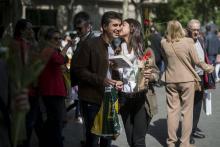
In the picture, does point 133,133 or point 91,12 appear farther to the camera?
point 91,12

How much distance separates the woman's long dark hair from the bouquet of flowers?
0.10 metres

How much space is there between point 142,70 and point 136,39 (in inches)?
16.2

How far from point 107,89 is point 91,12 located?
2315cm

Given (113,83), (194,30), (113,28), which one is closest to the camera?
(113,83)

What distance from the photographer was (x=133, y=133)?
6.06 metres

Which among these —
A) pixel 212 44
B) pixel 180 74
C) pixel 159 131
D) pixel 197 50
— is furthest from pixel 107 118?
pixel 212 44

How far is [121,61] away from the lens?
5.54m

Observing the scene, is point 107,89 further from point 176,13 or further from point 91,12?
point 176,13

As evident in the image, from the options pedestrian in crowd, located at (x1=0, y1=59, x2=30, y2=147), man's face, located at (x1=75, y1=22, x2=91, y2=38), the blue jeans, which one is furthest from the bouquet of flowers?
pedestrian in crowd, located at (x1=0, y1=59, x2=30, y2=147)

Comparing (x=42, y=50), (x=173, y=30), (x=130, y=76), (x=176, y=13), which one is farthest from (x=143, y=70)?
(x=176, y=13)

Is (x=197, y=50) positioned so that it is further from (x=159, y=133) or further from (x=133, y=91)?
(x=133, y=91)

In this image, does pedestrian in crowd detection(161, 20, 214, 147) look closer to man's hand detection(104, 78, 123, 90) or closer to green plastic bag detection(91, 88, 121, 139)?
green plastic bag detection(91, 88, 121, 139)

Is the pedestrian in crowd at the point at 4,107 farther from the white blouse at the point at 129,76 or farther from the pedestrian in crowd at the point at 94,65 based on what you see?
the white blouse at the point at 129,76

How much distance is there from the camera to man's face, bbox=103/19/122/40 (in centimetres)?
543
